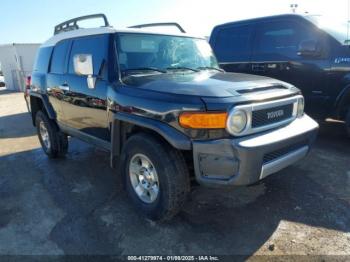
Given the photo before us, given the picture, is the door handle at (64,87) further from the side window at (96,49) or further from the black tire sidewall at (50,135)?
the black tire sidewall at (50,135)

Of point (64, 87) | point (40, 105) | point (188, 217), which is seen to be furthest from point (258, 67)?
point (40, 105)

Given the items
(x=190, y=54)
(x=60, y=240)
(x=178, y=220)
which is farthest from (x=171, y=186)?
(x=190, y=54)

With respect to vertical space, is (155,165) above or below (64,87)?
below

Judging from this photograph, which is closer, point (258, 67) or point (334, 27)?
point (334, 27)

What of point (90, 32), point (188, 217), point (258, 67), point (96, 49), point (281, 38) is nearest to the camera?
point (188, 217)

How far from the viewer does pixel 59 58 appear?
476 centimetres

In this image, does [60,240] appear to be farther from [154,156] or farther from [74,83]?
[74,83]

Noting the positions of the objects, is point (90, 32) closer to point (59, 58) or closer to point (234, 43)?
point (59, 58)

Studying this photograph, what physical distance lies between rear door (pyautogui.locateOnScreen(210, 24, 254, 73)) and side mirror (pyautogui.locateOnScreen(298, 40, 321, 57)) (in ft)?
3.70

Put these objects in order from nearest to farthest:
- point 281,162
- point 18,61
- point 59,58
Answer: point 281,162
point 59,58
point 18,61

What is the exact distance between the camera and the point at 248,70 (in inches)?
237

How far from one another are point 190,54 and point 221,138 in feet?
6.13

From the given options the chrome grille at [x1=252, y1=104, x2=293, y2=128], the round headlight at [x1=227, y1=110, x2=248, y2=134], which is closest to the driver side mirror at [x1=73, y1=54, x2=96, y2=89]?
the round headlight at [x1=227, y1=110, x2=248, y2=134]

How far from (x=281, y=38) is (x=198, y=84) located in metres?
3.27
